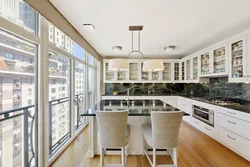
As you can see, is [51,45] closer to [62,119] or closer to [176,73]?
[62,119]

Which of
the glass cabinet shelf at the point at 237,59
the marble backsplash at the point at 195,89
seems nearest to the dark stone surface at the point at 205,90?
the marble backsplash at the point at 195,89

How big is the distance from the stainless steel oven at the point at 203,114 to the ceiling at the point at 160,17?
71.2 inches

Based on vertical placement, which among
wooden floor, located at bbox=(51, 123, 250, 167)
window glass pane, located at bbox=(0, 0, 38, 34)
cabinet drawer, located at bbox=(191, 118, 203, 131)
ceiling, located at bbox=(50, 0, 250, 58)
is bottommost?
wooden floor, located at bbox=(51, 123, 250, 167)

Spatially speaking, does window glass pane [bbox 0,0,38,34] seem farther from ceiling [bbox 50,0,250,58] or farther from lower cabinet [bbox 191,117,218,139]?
lower cabinet [bbox 191,117,218,139]

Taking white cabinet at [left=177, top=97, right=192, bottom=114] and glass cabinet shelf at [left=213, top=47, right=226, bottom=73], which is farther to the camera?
white cabinet at [left=177, top=97, right=192, bottom=114]

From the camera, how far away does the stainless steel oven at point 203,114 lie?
11.7 feet

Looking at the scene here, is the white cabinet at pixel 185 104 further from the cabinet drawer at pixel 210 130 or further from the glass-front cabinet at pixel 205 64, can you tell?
the glass-front cabinet at pixel 205 64

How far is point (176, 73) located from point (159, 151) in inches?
147

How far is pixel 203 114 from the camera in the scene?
12.8ft

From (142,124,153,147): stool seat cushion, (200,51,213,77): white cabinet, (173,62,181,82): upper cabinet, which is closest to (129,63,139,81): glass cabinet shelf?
(173,62,181,82): upper cabinet

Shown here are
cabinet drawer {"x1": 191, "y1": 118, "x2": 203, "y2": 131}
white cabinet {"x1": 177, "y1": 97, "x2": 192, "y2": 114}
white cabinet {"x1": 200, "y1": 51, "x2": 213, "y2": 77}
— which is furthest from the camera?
white cabinet {"x1": 177, "y1": 97, "x2": 192, "y2": 114}

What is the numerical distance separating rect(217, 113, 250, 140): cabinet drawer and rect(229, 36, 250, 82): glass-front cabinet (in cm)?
79

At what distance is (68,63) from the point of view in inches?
132

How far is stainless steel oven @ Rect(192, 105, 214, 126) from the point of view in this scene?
11.7ft
